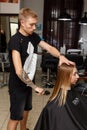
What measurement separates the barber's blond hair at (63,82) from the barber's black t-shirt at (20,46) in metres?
0.45

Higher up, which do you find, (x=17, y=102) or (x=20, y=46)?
(x=20, y=46)

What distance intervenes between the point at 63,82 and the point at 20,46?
532 mm

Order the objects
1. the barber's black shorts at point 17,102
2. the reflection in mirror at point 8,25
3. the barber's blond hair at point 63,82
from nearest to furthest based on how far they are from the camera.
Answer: the barber's blond hair at point 63,82 → the barber's black shorts at point 17,102 → the reflection in mirror at point 8,25

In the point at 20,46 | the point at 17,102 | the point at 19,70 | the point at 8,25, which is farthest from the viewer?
the point at 8,25

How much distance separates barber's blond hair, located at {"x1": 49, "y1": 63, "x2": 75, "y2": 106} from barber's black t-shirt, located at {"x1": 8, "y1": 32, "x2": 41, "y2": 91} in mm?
454

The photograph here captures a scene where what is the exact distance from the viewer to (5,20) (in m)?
6.65

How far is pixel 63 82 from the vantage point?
1.71 metres

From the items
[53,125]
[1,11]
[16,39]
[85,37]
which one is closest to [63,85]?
[53,125]

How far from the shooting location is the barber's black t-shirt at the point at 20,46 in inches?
78.6

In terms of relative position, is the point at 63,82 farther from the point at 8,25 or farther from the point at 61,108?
the point at 8,25

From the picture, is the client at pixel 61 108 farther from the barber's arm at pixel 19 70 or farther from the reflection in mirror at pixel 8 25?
the reflection in mirror at pixel 8 25

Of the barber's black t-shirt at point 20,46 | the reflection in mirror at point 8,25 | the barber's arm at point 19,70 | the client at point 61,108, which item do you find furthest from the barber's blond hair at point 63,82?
the reflection in mirror at point 8,25

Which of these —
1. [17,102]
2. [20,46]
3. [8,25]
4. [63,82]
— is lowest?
[17,102]

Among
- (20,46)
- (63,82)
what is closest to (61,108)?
(63,82)
